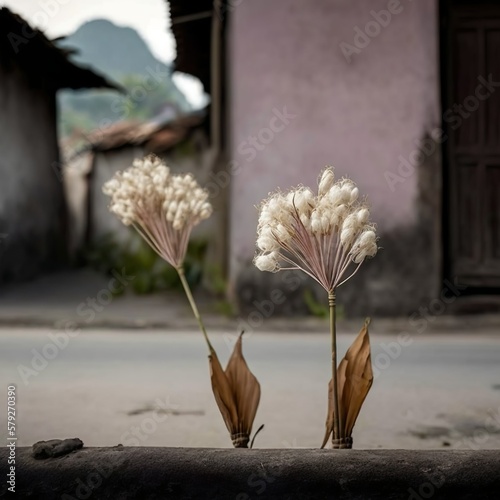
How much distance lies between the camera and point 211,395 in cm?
249

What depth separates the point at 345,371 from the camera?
1.46m

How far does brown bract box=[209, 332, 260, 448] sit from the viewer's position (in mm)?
1543

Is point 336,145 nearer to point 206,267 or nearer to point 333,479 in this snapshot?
point 206,267

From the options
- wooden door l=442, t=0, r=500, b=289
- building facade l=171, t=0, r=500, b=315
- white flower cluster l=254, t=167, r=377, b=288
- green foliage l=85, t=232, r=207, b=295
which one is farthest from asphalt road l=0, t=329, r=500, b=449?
green foliage l=85, t=232, r=207, b=295

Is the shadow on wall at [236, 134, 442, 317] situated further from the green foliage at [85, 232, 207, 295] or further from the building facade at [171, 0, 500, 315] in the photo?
the green foliage at [85, 232, 207, 295]

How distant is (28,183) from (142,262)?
1.61 m

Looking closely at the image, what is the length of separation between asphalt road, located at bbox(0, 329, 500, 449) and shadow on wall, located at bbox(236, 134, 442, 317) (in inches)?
28.3

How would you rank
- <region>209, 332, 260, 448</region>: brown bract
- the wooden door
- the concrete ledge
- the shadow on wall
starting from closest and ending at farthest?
the concrete ledge, <region>209, 332, 260, 448</region>: brown bract, the shadow on wall, the wooden door

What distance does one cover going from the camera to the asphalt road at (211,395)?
1965 mm

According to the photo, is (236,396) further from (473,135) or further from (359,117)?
(473,135)

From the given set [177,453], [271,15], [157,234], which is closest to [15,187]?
[271,15]

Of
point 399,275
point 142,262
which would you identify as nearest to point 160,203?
point 399,275

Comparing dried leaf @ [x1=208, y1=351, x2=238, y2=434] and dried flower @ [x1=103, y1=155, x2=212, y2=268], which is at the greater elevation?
dried flower @ [x1=103, y1=155, x2=212, y2=268]

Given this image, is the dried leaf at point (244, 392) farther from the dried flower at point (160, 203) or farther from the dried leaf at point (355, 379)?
the dried flower at point (160, 203)
